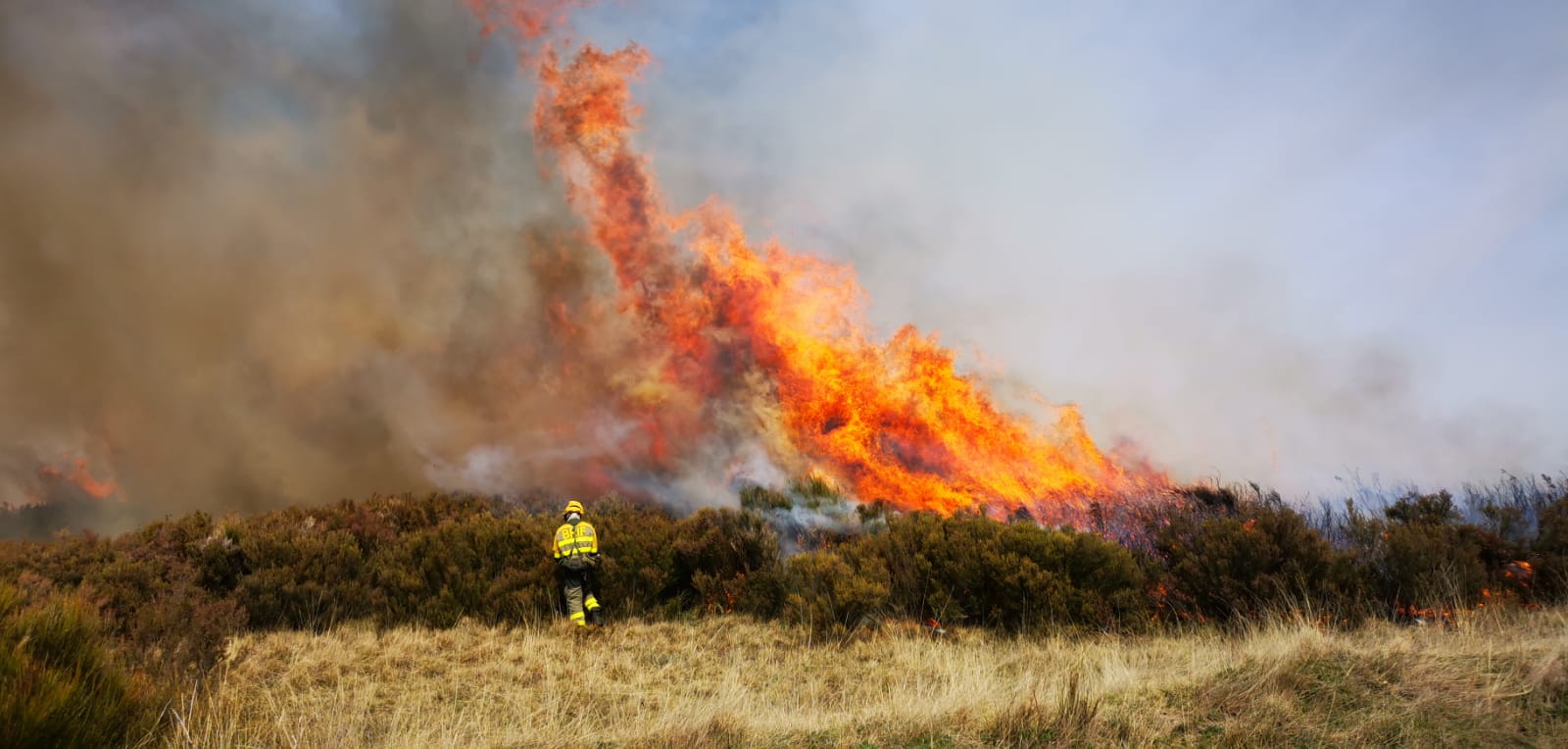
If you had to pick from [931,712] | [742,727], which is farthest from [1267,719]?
[742,727]

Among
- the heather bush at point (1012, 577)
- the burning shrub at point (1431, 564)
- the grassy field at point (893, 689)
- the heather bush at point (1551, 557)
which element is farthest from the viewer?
the heather bush at point (1012, 577)

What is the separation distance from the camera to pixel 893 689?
7.49 metres

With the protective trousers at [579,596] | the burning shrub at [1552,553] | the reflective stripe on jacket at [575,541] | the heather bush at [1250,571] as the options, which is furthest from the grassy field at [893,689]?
the burning shrub at [1552,553]

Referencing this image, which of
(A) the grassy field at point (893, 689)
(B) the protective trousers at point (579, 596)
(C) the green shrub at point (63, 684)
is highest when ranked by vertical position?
(B) the protective trousers at point (579, 596)

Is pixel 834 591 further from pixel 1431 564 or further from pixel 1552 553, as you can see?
pixel 1552 553

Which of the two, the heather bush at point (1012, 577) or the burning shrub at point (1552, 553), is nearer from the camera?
the burning shrub at point (1552, 553)

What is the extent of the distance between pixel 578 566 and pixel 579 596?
51cm

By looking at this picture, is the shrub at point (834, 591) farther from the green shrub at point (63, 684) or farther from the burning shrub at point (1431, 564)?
the green shrub at point (63, 684)

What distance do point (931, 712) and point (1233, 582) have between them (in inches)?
245

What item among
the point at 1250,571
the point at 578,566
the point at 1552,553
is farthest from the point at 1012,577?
the point at 1552,553

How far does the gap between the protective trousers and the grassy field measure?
2.18 feet

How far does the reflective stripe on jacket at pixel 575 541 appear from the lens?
455 inches

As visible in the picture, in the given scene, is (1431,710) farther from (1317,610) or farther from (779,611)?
(779,611)

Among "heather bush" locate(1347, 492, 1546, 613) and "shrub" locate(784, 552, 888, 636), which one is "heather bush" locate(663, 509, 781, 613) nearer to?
"shrub" locate(784, 552, 888, 636)
